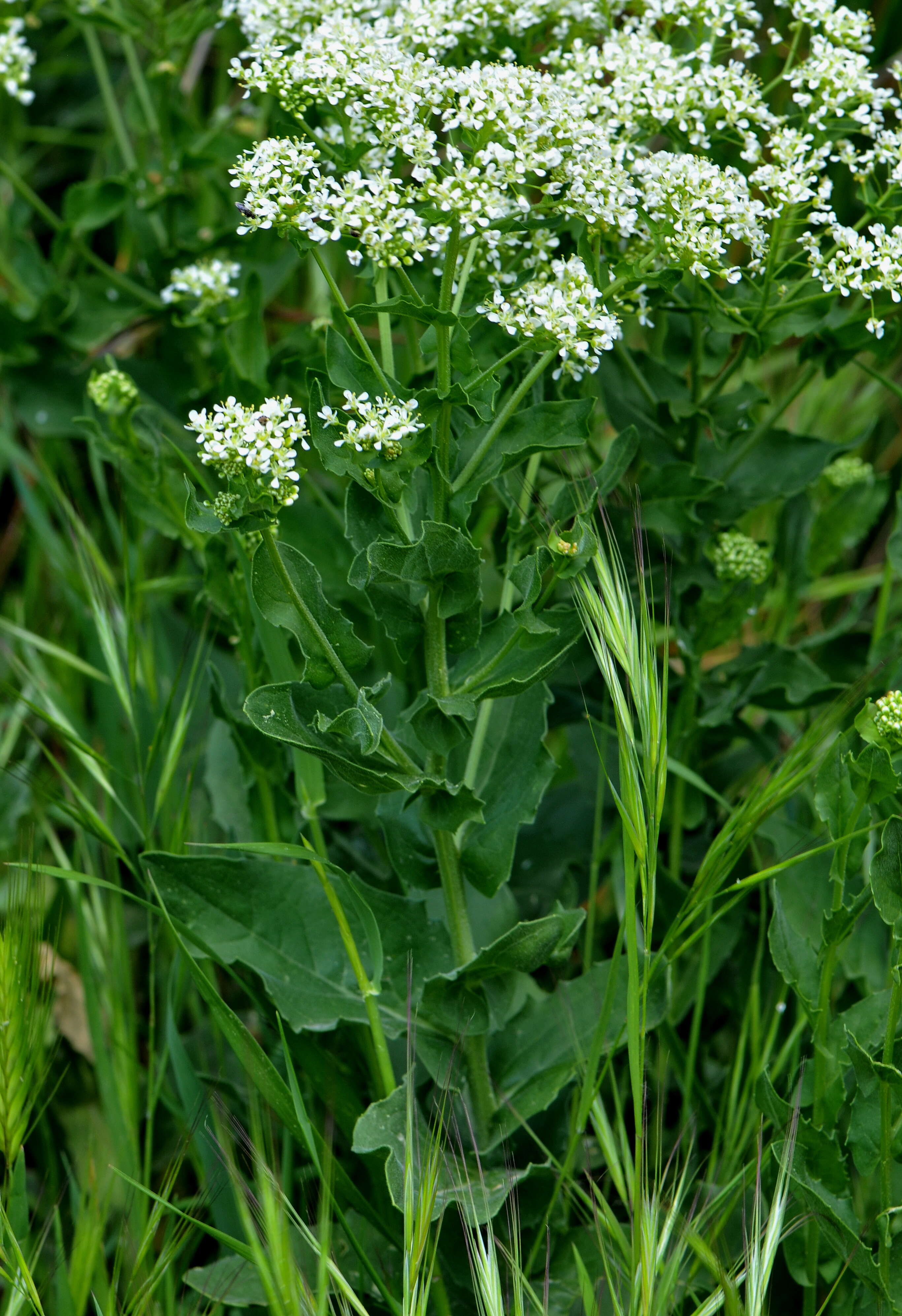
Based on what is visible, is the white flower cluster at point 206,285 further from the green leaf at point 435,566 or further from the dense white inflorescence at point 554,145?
the green leaf at point 435,566

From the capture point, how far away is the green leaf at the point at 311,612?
1.20m

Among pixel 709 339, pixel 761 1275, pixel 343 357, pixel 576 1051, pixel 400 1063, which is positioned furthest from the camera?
pixel 709 339

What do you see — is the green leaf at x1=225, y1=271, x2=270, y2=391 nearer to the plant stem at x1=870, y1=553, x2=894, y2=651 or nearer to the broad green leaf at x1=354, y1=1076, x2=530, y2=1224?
the plant stem at x1=870, y1=553, x2=894, y2=651

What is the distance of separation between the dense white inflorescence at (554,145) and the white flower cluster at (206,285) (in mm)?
310

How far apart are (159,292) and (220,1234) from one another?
1.59m

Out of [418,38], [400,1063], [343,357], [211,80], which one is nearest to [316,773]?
[400,1063]

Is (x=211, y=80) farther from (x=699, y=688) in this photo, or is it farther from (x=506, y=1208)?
(x=506, y=1208)

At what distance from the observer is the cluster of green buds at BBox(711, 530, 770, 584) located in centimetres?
167

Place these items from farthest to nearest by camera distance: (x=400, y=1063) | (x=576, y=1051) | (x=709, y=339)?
(x=709, y=339) < (x=400, y=1063) < (x=576, y=1051)

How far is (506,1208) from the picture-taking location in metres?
1.49

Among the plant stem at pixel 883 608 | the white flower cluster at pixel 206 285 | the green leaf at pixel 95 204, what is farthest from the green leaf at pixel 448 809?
the green leaf at pixel 95 204

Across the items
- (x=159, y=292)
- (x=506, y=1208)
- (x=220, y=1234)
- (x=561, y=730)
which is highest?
(x=159, y=292)

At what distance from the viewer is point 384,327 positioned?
137 centimetres

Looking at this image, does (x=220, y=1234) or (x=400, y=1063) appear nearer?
(x=220, y=1234)
